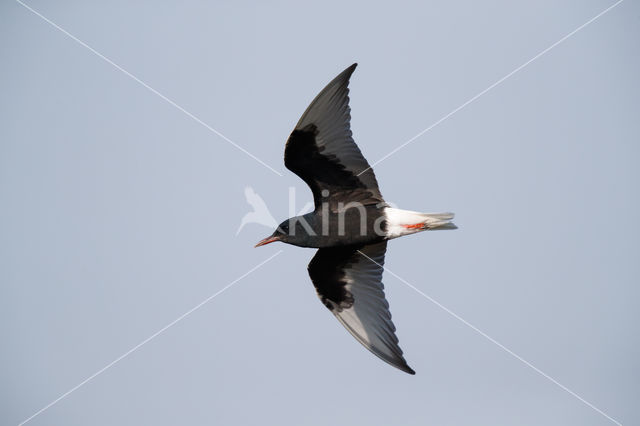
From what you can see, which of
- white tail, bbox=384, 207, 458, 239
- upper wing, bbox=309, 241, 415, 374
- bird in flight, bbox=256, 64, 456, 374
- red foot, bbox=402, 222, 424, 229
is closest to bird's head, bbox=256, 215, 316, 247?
bird in flight, bbox=256, 64, 456, 374

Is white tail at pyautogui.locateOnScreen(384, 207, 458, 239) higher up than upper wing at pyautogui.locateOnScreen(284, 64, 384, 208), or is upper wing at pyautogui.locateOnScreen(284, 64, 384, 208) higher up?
upper wing at pyautogui.locateOnScreen(284, 64, 384, 208)

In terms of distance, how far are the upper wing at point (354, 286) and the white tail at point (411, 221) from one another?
0.67 m

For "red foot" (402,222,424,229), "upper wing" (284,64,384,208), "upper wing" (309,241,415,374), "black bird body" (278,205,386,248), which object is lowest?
"upper wing" (309,241,415,374)

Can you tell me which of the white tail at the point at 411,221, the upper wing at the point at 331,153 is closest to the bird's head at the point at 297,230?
the upper wing at the point at 331,153

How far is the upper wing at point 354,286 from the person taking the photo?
35.0 feet

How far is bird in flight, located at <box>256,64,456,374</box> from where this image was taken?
9.72 meters

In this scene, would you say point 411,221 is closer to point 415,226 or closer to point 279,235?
point 415,226

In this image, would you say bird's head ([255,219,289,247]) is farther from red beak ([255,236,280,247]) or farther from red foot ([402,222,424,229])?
red foot ([402,222,424,229])

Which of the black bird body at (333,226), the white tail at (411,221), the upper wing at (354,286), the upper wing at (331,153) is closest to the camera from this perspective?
the upper wing at (331,153)

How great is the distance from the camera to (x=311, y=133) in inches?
383

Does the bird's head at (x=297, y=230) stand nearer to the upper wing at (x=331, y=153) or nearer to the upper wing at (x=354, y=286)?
the upper wing at (x=331, y=153)

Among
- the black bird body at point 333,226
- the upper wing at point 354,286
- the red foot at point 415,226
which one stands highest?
the black bird body at point 333,226

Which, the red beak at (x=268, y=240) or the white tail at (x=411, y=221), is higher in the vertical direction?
the red beak at (x=268, y=240)

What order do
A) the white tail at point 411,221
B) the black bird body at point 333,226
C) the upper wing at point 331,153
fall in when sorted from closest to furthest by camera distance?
1. the upper wing at point 331,153
2. the black bird body at point 333,226
3. the white tail at point 411,221
